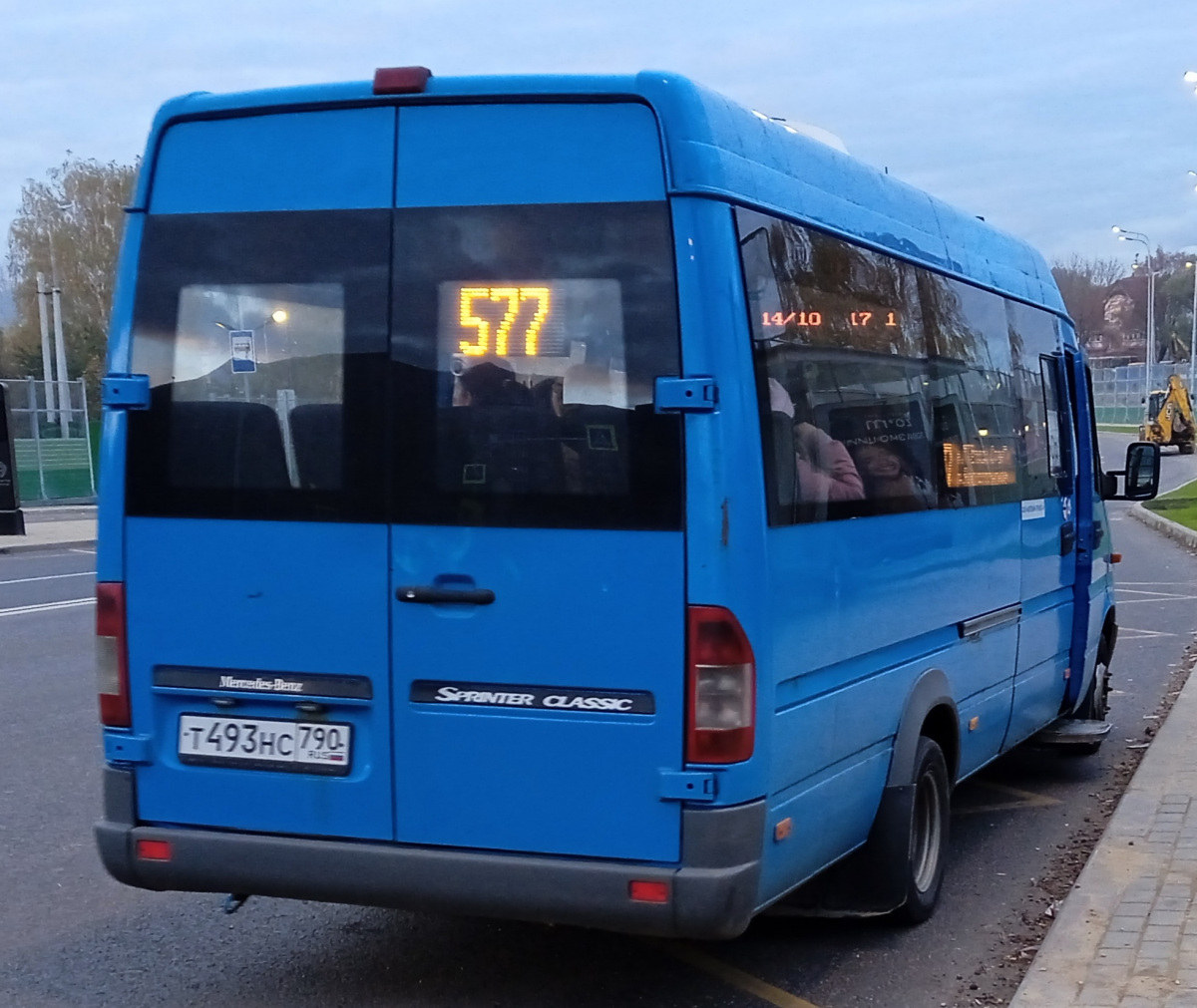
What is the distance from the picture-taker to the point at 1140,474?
830 centimetres

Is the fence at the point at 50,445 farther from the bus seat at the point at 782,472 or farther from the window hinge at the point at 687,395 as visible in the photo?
the window hinge at the point at 687,395

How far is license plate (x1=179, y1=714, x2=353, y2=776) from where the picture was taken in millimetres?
4523

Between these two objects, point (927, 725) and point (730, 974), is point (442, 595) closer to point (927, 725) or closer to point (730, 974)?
point (730, 974)

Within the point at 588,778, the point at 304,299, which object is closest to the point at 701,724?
the point at 588,778

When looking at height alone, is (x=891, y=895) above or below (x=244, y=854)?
below

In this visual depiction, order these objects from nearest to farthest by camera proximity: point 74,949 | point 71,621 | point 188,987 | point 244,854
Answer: point 244,854
point 188,987
point 74,949
point 71,621

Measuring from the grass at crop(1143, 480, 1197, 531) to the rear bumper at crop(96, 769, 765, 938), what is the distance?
73.0 ft

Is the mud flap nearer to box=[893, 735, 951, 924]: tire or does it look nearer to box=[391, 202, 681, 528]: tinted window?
box=[893, 735, 951, 924]: tire

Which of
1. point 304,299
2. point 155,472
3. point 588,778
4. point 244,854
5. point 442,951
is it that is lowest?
point 442,951

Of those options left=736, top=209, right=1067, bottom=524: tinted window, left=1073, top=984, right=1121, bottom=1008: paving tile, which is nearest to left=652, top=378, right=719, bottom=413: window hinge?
left=736, top=209, right=1067, bottom=524: tinted window

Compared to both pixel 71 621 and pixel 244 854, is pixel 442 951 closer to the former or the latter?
pixel 244 854

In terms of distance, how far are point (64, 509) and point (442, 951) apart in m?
33.4

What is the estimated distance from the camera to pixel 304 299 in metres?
4.55

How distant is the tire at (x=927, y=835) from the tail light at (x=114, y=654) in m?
2.69
